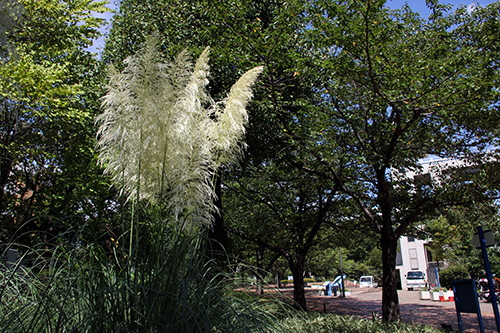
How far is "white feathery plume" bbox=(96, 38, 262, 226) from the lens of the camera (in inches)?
121

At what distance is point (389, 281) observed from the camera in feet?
25.5

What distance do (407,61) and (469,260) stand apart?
22.2 meters

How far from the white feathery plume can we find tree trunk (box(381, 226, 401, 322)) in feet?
18.5

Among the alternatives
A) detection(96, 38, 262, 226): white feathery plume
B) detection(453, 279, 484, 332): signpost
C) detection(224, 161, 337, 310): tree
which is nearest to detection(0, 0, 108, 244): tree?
detection(224, 161, 337, 310): tree

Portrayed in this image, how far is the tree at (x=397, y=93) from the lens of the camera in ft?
20.9

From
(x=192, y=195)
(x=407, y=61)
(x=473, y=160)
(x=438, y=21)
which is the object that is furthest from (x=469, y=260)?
(x=192, y=195)

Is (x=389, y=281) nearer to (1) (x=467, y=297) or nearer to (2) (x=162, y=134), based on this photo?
(1) (x=467, y=297)

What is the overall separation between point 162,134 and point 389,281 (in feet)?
21.4

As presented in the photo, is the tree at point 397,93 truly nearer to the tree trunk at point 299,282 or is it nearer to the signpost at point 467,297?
the signpost at point 467,297

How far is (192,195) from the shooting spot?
3289 millimetres

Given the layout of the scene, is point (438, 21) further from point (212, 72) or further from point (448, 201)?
point (212, 72)

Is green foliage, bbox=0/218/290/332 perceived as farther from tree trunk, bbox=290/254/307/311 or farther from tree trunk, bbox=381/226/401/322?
tree trunk, bbox=290/254/307/311

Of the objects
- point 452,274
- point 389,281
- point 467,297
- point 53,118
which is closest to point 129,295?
point 389,281

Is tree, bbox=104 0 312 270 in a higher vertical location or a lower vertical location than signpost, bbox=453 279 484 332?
higher
